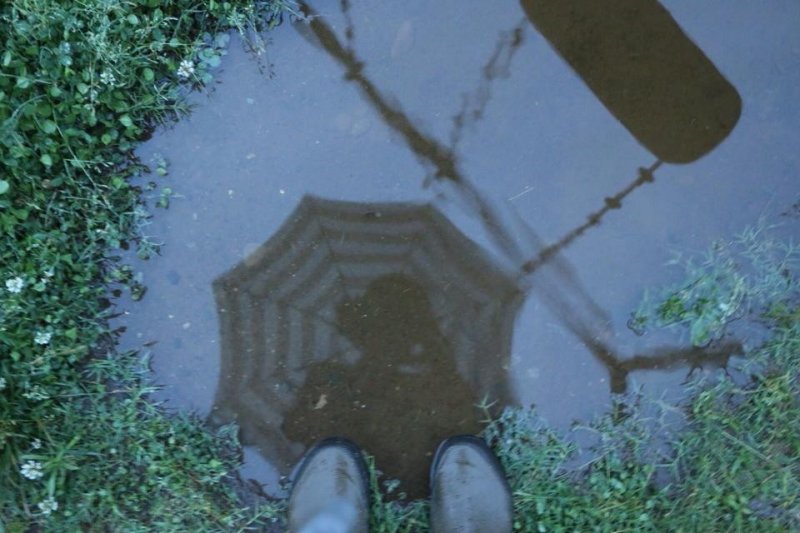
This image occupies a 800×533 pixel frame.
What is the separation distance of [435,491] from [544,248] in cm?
96

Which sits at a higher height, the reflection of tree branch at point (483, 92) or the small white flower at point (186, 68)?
the small white flower at point (186, 68)

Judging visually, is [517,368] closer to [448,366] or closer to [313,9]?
[448,366]

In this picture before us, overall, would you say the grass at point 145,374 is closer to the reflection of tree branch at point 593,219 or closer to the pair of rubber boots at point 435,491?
the pair of rubber boots at point 435,491

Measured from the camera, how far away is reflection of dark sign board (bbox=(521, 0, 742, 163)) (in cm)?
260

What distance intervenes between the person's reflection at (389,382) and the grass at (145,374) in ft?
0.66

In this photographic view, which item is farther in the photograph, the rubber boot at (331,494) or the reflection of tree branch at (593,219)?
the reflection of tree branch at (593,219)

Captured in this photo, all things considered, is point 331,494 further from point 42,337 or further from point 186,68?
point 186,68

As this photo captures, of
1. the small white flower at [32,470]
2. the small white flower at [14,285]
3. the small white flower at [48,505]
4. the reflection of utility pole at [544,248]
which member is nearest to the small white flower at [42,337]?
the small white flower at [14,285]

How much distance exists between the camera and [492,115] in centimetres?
259

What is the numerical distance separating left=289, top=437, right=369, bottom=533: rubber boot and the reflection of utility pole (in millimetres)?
928

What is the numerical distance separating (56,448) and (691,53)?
268cm

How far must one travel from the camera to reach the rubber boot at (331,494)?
2.43 metres

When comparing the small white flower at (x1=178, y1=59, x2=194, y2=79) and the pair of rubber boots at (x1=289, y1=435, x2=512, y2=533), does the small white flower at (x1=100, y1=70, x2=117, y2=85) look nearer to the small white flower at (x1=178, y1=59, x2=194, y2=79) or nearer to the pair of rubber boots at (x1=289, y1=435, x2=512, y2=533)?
the small white flower at (x1=178, y1=59, x2=194, y2=79)

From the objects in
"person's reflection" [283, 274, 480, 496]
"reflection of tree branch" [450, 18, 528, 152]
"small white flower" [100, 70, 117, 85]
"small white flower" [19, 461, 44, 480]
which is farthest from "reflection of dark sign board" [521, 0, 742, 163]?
"small white flower" [19, 461, 44, 480]
